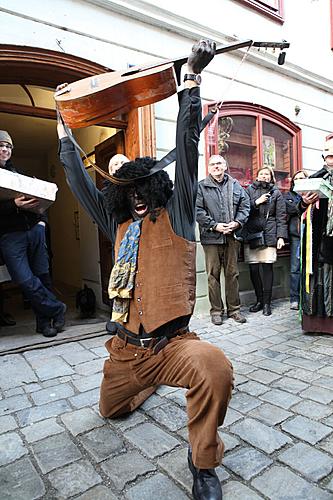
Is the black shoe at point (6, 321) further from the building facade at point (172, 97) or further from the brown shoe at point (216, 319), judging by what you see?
the brown shoe at point (216, 319)

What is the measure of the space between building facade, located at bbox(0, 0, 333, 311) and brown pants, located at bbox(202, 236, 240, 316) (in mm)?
270

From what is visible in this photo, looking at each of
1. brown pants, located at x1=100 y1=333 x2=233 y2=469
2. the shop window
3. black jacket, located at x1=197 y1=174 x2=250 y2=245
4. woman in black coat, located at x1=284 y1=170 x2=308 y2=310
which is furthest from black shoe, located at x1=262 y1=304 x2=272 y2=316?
the shop window

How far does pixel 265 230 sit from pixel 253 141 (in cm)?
147

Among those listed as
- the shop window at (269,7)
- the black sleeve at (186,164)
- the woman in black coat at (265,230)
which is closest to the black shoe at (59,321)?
the woman in black coat at (265,230)

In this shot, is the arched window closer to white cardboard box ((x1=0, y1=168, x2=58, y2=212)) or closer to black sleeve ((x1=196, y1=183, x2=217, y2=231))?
black sleeve ((x1=196, y1=183, x2=217, y2=231))

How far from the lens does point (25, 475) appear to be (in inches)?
66.8

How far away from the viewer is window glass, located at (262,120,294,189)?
5.50 m

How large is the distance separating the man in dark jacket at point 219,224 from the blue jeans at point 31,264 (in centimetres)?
184

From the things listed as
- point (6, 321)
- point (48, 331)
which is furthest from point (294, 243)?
point (6, 321)

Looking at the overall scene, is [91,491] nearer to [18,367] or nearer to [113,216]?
[113,216]

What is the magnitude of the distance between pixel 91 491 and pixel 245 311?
363 centimetres

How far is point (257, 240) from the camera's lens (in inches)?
185

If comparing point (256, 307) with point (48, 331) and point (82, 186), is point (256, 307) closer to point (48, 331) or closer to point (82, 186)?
point (48, 331)

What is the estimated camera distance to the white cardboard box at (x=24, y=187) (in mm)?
2779
